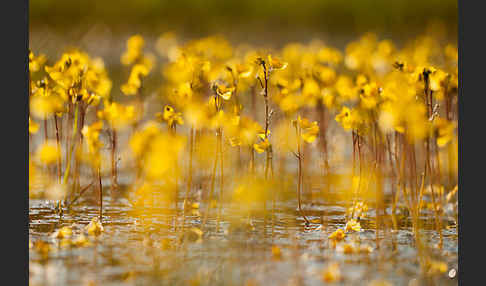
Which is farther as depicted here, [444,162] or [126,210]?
[444,162]

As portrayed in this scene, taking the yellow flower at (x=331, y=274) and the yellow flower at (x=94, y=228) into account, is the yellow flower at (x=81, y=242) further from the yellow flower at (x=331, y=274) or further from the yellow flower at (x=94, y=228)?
the yellow flower at (x=331, y=274)

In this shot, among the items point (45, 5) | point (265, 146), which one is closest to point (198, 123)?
point (265, 146)

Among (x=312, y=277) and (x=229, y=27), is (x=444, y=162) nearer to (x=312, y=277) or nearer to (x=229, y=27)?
Answer: (x=312, y=277)

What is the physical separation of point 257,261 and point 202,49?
1.85 metres

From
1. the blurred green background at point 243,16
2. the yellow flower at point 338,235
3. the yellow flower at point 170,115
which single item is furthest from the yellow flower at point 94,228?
the blurred green background at point 243,16

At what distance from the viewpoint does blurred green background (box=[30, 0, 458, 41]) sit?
1010cm

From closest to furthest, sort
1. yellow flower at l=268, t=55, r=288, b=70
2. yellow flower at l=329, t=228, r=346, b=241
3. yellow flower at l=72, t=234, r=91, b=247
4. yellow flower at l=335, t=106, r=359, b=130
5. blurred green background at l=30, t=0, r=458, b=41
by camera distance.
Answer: yellow flower at l=72, t=234, r=91, b=247
yellow flower at l=329, t=228, r=346, b=241
yellow flower at l=268, t=55, r=288, b=70
yellow flower at l=335, t=106, r=359, b=130
blurred green background at l=30, t=0, r=458, b=41

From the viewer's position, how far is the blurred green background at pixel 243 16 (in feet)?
33.1

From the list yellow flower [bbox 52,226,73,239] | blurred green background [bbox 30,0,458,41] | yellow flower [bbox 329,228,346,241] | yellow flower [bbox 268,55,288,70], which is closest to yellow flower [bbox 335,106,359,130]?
yellow flower [bbox 268,55,288,70]

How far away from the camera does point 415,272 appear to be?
241 centimetres

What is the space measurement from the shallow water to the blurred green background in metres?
6.76

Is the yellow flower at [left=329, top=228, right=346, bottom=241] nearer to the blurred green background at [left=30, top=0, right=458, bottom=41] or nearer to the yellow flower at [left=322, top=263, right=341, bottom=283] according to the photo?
the yellow flower at [left=322, top=263, right=341, bottom=283]

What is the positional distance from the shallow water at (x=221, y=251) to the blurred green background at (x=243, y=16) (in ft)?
22.2

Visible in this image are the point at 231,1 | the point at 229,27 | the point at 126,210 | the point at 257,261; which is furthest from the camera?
the point at 231,1
